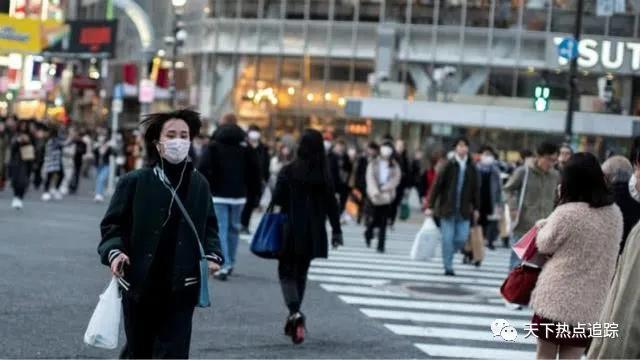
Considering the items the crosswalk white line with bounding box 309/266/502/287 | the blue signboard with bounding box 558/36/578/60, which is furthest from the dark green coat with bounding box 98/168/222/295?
the blue signboard with bounding box 558/36/578/60

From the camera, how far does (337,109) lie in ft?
167

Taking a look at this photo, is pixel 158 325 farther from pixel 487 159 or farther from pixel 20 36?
pixel 20 36

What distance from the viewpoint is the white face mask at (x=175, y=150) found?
6809mm

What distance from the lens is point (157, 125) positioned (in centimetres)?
697

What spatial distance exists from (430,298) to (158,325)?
8.28 meters

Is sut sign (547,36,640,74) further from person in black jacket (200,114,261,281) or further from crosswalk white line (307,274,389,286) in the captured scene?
person in black jacket (200,114,261,281)

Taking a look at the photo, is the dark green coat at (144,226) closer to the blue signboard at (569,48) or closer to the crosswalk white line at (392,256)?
the crosswalk white line at (392,256)

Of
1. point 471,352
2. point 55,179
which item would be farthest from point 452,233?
point 55,179

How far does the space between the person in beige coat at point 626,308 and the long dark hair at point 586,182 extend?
2.47 meters

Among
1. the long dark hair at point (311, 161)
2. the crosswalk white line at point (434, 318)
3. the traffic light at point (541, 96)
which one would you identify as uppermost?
the traffic light at point (541, 96)

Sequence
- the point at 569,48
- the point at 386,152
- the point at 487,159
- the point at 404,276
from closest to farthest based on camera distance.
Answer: the point at 404,276
the point at 386,152
the point at 487,159
the point at 569,48

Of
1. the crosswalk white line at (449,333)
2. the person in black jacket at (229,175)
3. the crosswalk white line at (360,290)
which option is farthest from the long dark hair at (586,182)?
the person in black jacket at (229,175)

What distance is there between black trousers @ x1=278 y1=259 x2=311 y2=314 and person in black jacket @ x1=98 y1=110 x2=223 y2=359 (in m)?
3.91

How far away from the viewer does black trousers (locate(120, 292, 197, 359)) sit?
6711mm
